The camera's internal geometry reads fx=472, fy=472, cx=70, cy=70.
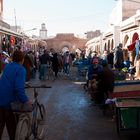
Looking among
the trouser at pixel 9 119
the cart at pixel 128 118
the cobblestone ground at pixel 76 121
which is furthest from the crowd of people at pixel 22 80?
the cart at pixel 128 118

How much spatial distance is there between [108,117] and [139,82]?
1733 mm

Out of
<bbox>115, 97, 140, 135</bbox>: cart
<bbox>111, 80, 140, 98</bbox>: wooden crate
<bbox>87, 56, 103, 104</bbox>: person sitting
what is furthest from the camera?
<bbox>87, 56, 103, 104</bbox>: person sitting

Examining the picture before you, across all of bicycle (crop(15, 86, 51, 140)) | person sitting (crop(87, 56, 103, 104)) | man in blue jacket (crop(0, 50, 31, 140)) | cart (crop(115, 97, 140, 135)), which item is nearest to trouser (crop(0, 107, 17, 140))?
man in blue jacket (crop(0, 50, 31, 140))

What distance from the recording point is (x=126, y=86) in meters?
10.2

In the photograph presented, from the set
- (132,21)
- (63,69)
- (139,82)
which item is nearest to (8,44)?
(63,69)

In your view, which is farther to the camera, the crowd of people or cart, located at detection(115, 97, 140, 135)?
cart, located at detection(115, 97, 140, 135)

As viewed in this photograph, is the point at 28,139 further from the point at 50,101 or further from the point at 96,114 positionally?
the point at 50,101

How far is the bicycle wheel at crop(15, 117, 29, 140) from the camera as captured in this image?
6.82 metres

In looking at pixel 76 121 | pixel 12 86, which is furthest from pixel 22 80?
pixel 76 121

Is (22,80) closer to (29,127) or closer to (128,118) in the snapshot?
(29,127)

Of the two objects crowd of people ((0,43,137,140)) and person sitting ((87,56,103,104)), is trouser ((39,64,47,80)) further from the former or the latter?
person sitting ((87,56,103,104))

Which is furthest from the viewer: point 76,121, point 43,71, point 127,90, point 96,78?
point 43,71

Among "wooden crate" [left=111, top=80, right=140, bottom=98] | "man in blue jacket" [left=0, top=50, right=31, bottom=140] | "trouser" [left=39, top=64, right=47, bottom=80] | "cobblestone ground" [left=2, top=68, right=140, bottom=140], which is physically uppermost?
"man in blue jacket" [left=0, top=50, right=31, bottom=140]

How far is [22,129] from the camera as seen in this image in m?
6.98
